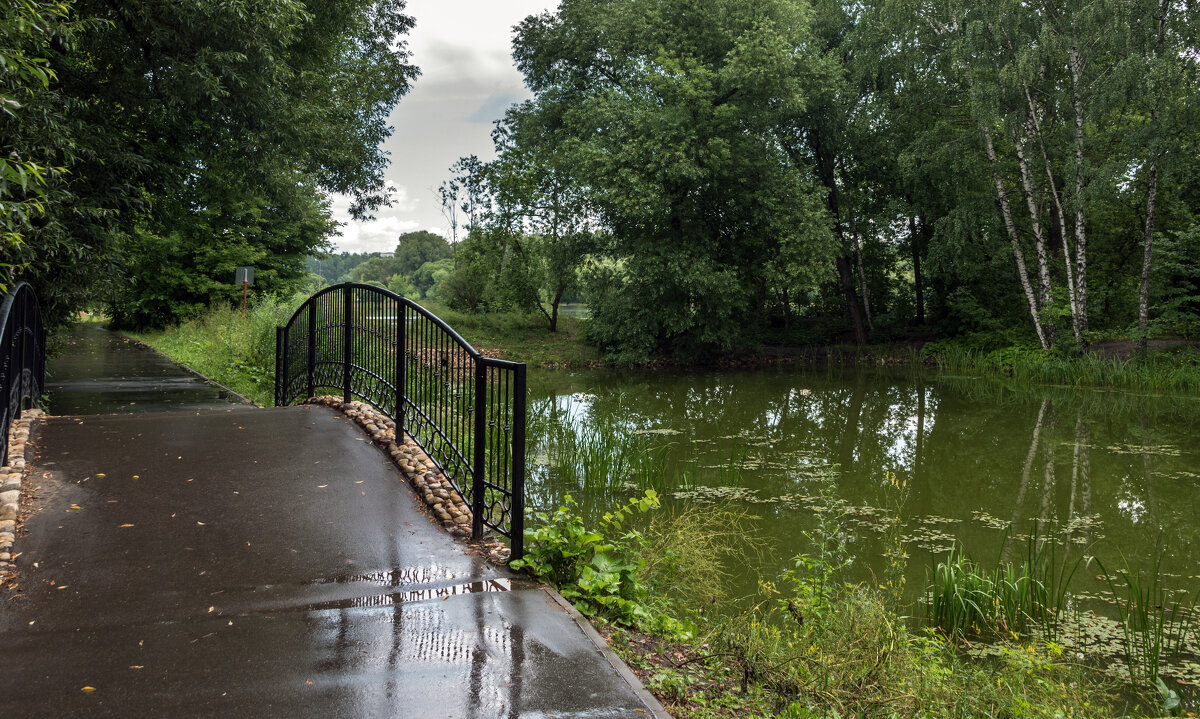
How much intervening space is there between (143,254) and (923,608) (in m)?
25.6

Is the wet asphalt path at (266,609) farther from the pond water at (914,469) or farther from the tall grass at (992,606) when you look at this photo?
the tall grass at (992,606)

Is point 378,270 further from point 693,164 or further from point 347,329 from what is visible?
point 347,329

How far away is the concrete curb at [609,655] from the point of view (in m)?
2.68

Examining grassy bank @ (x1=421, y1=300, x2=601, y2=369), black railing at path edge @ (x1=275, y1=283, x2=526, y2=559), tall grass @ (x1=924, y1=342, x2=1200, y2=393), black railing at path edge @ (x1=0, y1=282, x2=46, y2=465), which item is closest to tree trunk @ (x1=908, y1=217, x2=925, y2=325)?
tall grass @ (x1=924, y1=342, x2=1200, y2=393)

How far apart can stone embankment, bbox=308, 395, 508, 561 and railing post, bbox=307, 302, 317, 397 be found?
1373 millimetres

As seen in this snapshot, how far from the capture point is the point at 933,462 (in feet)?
31.9

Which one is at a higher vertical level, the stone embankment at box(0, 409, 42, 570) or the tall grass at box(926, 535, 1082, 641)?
the stone embankment at box(0, 409, 42, 570)

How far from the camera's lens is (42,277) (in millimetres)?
8555

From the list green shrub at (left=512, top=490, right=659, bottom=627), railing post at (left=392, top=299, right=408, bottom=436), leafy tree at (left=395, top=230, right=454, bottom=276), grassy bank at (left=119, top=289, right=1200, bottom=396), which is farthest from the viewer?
leafy tree at (left=395, top=230, right=454, bottom=276)

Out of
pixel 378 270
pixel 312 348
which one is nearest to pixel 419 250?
pixel 378 270

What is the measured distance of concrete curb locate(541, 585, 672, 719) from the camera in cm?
268

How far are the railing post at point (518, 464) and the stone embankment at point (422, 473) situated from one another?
0.53 feet

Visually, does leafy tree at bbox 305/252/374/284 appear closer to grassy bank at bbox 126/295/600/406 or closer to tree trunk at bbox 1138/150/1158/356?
grassy bank at bbox 126/295/600/406

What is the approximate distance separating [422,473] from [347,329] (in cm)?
259
